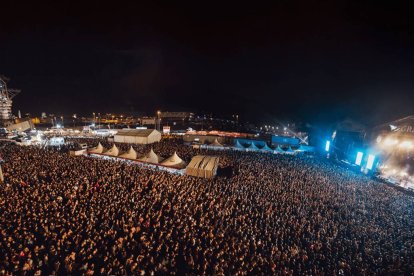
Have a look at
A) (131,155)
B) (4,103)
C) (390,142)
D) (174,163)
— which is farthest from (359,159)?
(4,103)

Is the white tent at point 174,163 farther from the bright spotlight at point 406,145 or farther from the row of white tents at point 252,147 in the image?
the bright spotlight at point 406,145

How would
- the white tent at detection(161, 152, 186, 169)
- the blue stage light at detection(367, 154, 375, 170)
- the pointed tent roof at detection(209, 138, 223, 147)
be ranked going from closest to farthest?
the white tent at detection(161, 152, 186, 169) → the blue stage light at detection(367, 154, 375, 170) → the pointed tent roof at detection(209, 138, 223, 147)

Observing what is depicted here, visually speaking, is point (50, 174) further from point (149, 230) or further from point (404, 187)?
point (404, 187)

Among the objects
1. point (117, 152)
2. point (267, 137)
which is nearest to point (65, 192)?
point (117, 152)

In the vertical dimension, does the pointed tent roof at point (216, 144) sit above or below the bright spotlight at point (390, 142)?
below

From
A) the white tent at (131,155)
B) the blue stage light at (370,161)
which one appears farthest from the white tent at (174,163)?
the blue stage light at (370,161)

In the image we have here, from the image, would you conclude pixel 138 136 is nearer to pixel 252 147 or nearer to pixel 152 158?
pixel 152 158

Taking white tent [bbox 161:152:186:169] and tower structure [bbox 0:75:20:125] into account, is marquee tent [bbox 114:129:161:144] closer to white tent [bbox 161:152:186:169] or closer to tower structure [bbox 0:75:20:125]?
white tent [bbox 161:152:186:169]

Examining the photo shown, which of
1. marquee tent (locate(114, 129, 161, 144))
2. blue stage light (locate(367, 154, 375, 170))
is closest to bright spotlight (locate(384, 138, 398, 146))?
blue stage light (locate(367, 154, 375, 170))
